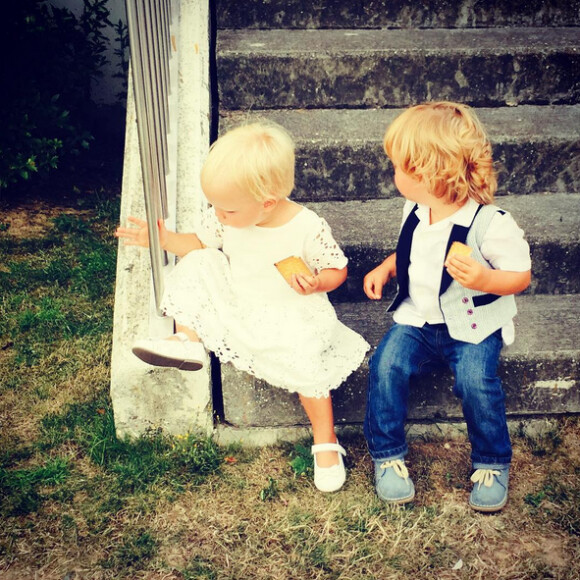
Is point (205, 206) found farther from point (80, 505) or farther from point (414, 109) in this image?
point (80, 505)

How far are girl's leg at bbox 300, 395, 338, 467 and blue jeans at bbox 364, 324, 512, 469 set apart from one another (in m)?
0.13

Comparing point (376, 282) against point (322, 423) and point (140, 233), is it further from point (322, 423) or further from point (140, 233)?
point (140, 233)

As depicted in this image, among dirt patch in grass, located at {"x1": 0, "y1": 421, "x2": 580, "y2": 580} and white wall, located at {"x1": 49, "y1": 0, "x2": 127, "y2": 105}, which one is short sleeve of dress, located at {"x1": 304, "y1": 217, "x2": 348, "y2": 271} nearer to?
dirt patch in grass, located at {"x1": 0, "y1": 421, "x2": 580, "y2": 580}

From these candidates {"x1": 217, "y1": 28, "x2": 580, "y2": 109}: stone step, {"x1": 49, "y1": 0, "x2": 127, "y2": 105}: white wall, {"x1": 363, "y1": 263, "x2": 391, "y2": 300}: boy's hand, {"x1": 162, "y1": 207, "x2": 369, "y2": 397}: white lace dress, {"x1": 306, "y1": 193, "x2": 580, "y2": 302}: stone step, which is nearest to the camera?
{"x1": 162, "y1": 207, "x2": 369, "y2": 397}: white lace dress

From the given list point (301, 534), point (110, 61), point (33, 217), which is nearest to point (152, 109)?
point (301, 534)

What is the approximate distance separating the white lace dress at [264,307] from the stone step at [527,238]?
0.50 meters

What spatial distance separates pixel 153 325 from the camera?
7.88 ft

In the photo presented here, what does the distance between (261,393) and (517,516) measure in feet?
3.12

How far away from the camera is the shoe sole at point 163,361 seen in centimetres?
220

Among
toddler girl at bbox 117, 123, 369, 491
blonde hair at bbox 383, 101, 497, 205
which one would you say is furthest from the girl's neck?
blonde hair at bbox 383, 101, 497, 205

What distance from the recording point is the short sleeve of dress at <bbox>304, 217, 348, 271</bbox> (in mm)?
2293

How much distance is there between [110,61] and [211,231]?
2.71 metres

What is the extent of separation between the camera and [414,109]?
2.15 metres

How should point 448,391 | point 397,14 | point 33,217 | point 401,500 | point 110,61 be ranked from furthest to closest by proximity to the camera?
point 110,61
point 33,217
point 397,14
point 448,391
point 401,500
